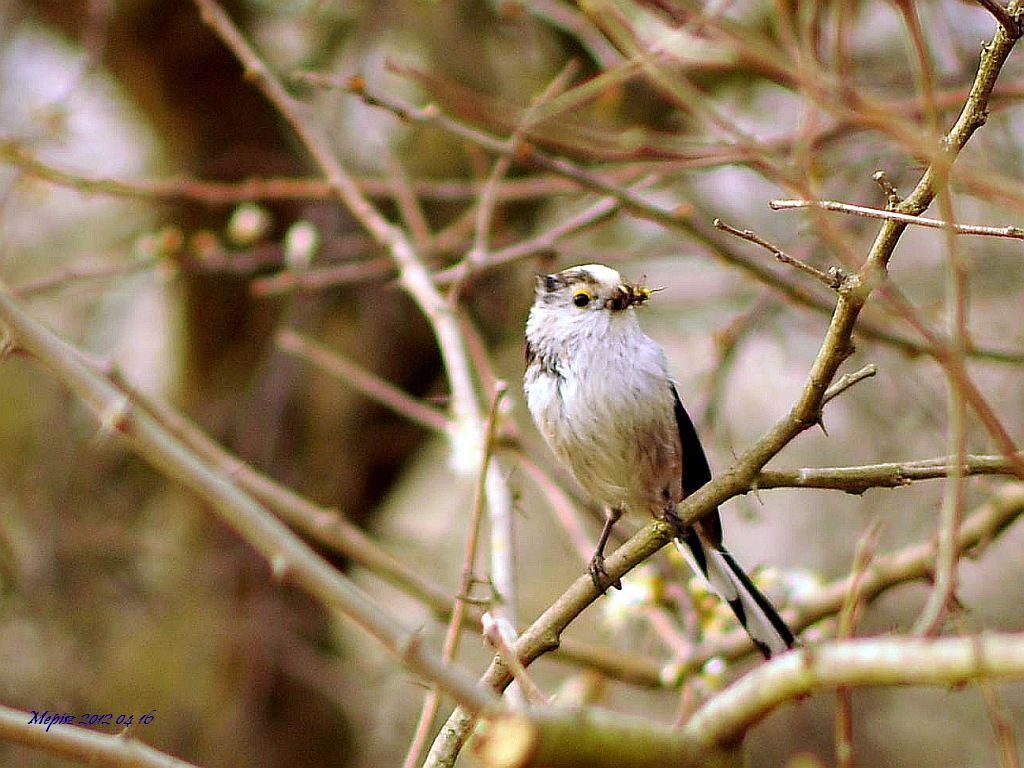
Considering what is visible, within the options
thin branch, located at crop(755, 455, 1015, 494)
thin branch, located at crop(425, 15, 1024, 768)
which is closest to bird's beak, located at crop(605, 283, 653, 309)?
thin branch, located at crop(425, 15, 1024, 768)

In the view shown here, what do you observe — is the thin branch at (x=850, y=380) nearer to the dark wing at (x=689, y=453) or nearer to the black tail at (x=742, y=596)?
the black tail at (x=742, y=596)

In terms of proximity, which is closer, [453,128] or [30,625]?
[453,128]

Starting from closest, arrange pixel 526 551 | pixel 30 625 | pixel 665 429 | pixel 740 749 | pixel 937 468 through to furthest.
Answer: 1. pixel 740 749
2. pixel 937 468
3. pixel 665 429
4. pixel 30 625
5. pixel 526 551

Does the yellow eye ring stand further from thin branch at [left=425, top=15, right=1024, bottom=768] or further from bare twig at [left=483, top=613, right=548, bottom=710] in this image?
bare twig at [left=483, top=613, right=548, bottom=710]

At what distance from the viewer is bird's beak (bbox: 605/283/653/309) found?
2.77 metres

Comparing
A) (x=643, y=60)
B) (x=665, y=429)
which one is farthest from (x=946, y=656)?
(x=665, y=429)

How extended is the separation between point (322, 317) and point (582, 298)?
250cm

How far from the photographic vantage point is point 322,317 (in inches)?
201

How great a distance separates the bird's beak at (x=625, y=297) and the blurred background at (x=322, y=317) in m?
0.93

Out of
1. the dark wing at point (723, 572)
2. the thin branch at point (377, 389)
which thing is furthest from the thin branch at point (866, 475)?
the thin branch at point (377, 389)

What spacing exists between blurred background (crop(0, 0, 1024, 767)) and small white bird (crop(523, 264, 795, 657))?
2.59 ft

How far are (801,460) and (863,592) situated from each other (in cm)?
291

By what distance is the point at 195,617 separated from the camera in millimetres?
5004

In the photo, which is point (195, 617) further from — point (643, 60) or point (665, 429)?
point (643, 60)
